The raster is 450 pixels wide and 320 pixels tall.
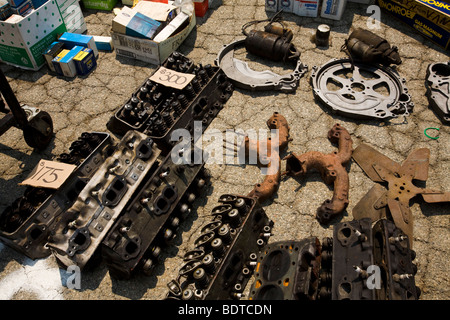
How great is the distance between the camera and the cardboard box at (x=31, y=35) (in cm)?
578

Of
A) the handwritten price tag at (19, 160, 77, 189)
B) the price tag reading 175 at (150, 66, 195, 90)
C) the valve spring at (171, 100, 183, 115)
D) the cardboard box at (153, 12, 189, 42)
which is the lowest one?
the handwritten price tag at (19, 160, 77, 189)

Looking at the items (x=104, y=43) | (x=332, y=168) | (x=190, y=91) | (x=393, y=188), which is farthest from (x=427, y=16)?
(x=104, y=43)

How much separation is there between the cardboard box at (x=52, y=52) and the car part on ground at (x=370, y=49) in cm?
447

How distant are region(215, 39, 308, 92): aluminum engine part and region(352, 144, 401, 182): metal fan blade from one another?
141 centimetres

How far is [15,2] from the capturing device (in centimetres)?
589

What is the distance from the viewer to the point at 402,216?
4.24 meters

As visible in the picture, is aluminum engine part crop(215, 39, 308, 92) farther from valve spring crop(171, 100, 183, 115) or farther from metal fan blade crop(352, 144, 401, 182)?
metal fan blade crop(352, 144, 401, 182)

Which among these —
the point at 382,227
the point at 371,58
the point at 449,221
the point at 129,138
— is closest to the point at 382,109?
the point at 371,58

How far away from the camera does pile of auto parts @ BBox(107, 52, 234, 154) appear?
16.4 feet

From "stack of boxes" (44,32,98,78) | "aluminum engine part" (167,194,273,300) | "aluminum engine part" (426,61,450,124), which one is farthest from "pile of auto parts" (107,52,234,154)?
"aluminum engine part" (426,61,450,124)

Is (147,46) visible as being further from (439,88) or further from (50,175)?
(439,88)

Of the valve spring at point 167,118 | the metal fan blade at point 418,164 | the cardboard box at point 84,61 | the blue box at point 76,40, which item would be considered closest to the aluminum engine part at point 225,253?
the valve spring at point 167,118

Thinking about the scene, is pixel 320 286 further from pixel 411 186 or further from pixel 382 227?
pixel 411 186

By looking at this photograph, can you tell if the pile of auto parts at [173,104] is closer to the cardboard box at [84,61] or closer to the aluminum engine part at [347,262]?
the cardboard box at [84,61]
